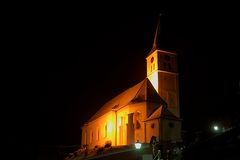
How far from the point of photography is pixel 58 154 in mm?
49875

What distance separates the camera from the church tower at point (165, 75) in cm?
4278

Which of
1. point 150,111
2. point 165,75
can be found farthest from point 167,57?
point 150,111

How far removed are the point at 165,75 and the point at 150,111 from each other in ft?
24.2

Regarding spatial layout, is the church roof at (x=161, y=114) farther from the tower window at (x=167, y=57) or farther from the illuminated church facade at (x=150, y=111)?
the tower window at (x=167, y=57)

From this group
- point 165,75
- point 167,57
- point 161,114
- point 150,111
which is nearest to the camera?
point 161,114

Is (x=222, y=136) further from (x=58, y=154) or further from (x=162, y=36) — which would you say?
(x=58, y=154)

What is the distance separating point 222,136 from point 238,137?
0.99ft

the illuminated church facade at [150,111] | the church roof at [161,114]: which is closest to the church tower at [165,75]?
the illuminated church facade at [150,111]

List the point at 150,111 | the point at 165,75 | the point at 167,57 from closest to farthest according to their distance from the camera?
the point at 150,111, the point at 165,75, the point at 167,57

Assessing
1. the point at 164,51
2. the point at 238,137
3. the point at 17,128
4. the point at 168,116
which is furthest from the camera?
the point at 17,128

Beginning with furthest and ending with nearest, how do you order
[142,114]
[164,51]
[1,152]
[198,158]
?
1. [164,51]
2. [142,114]
3. [1,152]
4. [198,158]

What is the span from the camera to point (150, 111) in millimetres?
37875

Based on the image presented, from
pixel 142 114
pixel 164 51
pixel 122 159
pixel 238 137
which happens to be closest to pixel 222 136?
pixel 238 137

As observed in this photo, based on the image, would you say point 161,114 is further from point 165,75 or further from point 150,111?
point 165,75
